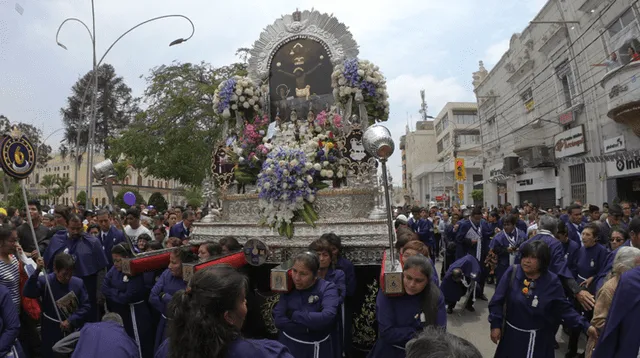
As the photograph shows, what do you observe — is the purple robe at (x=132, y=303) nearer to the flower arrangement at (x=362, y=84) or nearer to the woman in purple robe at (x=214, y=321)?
the woman in purple robe at (x=214, y=321)

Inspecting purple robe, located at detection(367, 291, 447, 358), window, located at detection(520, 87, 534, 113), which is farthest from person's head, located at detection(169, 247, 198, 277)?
window, located at detection(520, 87, 534, 113)

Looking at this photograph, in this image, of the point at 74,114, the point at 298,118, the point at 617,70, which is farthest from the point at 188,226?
the point at 74,114

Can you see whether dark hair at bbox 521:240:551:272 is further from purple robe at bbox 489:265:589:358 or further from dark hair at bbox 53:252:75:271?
dark hair at bbox 53:252:75:271

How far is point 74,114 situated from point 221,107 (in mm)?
42648

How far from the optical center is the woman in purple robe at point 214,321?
6.50 ft

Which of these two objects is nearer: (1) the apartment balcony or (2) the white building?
(1) the apartment balcony

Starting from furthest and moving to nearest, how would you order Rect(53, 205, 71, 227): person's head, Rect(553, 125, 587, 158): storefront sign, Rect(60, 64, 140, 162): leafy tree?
Rect(60, 64, 140, 162): leafy tree → Rect(553, 125, 587, 158): storefront sign → Rect(53, 205, 71, 227): person's head

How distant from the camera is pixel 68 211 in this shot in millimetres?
7582

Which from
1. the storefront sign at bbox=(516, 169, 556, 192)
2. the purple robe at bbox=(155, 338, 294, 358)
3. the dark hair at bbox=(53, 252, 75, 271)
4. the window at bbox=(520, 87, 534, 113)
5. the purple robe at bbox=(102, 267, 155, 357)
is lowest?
the purple robe at bbox=(102, 267, 155, 357)

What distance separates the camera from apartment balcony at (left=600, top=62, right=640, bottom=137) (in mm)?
15375

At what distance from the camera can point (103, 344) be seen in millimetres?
2654

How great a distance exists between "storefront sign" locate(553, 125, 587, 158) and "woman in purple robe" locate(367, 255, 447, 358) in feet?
66.0

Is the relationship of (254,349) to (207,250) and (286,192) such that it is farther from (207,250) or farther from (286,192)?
(286,192)

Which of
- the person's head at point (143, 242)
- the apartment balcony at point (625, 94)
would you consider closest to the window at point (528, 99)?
the apartment balcony at point (625, 94)
